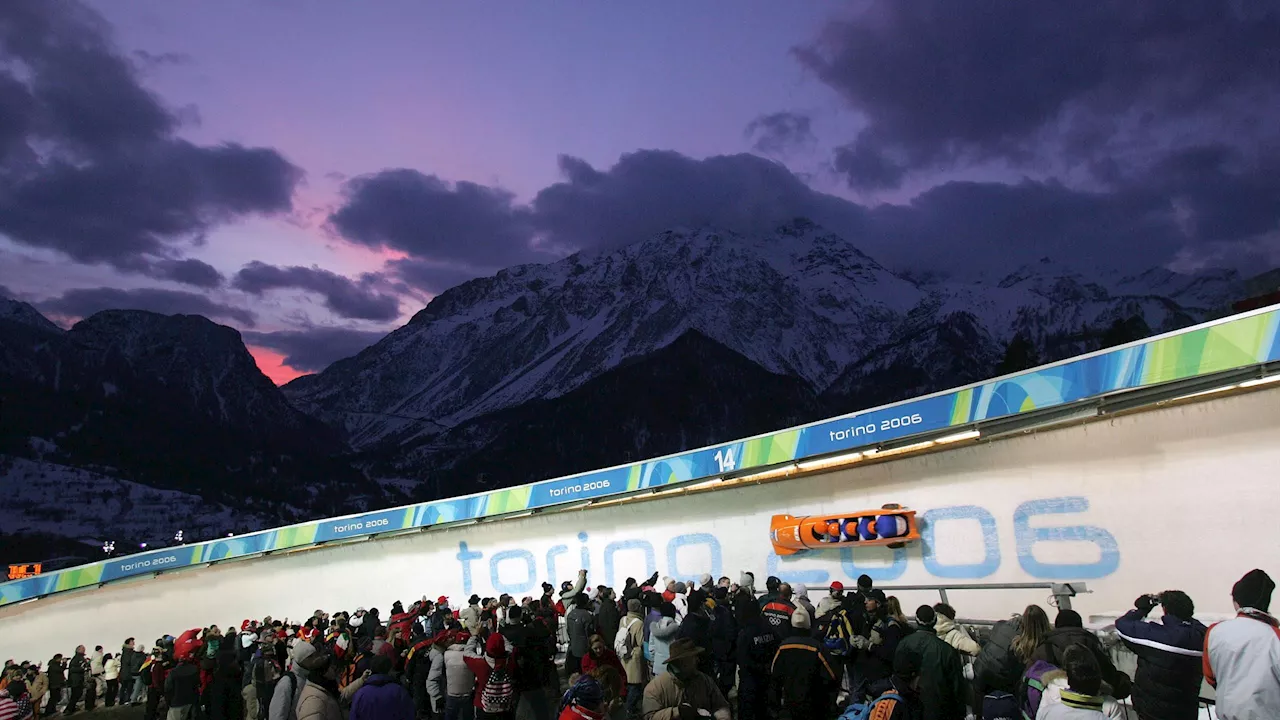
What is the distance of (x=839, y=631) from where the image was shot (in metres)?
7.64

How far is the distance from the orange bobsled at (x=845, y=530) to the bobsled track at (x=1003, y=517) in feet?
0.83

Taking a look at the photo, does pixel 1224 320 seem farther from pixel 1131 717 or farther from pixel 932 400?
pixel 1131 717

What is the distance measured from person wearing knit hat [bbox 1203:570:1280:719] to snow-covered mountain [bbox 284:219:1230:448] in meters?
119

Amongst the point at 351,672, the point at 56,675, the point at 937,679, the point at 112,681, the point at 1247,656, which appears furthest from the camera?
the point at 112,681

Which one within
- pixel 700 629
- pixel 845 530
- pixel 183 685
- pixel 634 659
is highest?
pixel 845 530

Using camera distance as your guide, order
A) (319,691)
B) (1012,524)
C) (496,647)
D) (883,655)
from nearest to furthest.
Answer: (319,691), (883,655), (496,647), (1012,524)

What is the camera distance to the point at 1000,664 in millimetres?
5719

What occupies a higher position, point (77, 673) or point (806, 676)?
point (806, 676)

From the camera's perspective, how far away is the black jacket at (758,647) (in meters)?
7.11

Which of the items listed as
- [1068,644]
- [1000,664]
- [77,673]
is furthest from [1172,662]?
[77,673]

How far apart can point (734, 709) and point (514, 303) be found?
167m

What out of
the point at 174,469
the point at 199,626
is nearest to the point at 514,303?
the point at 174,469

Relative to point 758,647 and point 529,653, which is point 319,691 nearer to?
point 529,653

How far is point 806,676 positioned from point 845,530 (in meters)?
6.33
